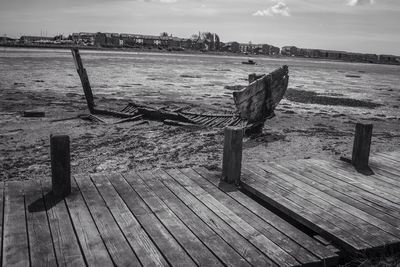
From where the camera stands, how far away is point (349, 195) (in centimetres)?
490

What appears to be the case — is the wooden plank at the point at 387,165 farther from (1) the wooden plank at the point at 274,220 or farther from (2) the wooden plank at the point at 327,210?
(1) the wooden plank at the point at 274,220

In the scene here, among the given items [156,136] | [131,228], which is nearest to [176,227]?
[131,228]

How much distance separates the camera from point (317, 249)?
357cm

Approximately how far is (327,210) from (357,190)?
0.93 metres

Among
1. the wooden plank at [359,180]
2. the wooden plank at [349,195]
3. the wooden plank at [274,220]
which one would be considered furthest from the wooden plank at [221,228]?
the wooden plank at [359,180]

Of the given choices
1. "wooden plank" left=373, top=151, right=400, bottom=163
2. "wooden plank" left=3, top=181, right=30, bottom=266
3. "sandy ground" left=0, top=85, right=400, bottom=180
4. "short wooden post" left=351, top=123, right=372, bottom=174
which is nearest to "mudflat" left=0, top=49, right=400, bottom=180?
"sandy ground" left=0, top=85, right=400, bottom=180

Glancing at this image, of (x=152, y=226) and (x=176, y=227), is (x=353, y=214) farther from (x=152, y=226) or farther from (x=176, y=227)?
(x=152, y=226)

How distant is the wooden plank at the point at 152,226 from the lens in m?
3.33

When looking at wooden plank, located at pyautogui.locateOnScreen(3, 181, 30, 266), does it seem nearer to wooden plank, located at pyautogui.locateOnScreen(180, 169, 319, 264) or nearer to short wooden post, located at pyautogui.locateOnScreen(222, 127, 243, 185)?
wooden plank, located at pyautogui.locateOnScreen(180, 169, 319, 264)

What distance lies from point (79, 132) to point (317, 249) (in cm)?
900

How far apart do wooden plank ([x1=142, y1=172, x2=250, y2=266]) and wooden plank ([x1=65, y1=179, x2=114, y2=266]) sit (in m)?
0.90

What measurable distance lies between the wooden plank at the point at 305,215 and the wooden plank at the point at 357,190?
2.59ft

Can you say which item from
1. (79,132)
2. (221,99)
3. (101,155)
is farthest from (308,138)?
(221,99)

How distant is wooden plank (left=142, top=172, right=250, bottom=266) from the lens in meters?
3.36
